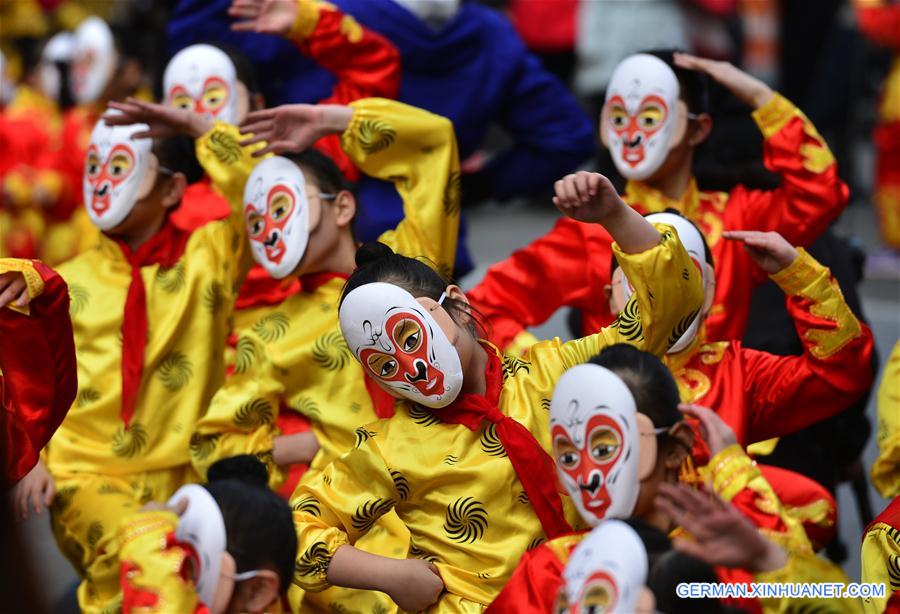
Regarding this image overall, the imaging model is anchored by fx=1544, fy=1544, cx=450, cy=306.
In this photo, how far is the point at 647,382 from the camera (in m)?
2.73

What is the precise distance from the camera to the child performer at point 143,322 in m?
4.22

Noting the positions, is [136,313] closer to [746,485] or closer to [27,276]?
[27,276]

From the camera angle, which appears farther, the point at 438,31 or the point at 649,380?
the point at 438,31

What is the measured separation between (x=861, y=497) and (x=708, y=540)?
7.87 ft

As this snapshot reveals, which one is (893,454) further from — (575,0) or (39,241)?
(575,0)

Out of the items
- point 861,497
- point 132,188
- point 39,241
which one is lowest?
point 39,241

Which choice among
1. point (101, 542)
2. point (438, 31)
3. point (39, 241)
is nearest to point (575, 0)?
point (39, 241)

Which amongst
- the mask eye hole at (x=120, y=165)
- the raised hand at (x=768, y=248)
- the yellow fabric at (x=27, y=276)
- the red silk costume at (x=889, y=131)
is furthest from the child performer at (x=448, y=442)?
the red silk costume at (x=889, y=131)

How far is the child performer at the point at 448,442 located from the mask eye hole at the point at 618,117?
3.46 feet

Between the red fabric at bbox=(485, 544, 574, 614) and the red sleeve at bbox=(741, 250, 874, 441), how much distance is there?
821 mm

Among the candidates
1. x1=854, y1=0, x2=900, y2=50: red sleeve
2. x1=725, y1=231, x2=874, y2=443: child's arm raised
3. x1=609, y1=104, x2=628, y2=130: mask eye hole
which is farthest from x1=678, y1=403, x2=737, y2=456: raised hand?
x1=854, y1=0, x2=900, y2=50: red sleeve

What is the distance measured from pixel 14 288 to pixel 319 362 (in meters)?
0.89

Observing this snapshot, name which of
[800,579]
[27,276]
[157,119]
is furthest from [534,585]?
[157,119]

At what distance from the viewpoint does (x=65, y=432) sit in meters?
4.32
